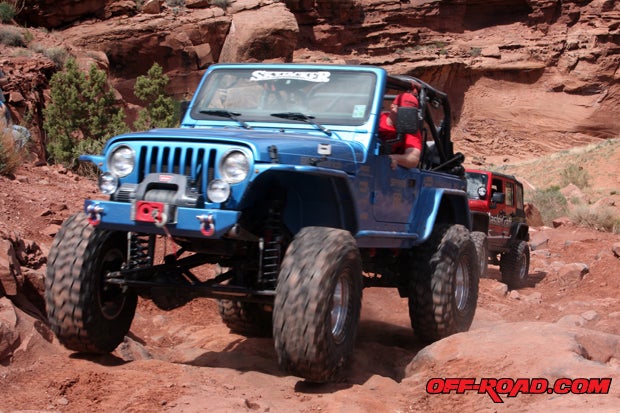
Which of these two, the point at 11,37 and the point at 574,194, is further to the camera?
the point at 574,194

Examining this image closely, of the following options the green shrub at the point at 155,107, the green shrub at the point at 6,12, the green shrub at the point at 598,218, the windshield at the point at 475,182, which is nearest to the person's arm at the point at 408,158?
the windshield at the point at 475,182

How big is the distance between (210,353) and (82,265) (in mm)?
1526

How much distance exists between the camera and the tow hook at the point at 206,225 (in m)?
4.17

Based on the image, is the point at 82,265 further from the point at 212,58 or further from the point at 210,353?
the point at 212,58

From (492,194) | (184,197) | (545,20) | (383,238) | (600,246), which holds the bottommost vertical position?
(600,246)

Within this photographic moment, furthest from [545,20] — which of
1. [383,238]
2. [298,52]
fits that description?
[383,238]

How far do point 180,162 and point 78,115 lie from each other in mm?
11526

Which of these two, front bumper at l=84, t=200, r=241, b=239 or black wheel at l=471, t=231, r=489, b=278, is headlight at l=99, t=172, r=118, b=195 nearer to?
front bumper at l=84, t=200, r=241, b=239

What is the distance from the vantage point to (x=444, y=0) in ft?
133

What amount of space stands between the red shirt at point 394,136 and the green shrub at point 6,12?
63.5 feet

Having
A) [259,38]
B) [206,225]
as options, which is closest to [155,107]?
[259,38]

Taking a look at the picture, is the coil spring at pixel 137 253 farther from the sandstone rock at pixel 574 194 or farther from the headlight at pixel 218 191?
the sandstone rock at pixel 574 194

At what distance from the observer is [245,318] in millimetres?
6469

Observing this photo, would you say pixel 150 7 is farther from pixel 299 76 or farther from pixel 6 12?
pixel 299 76
